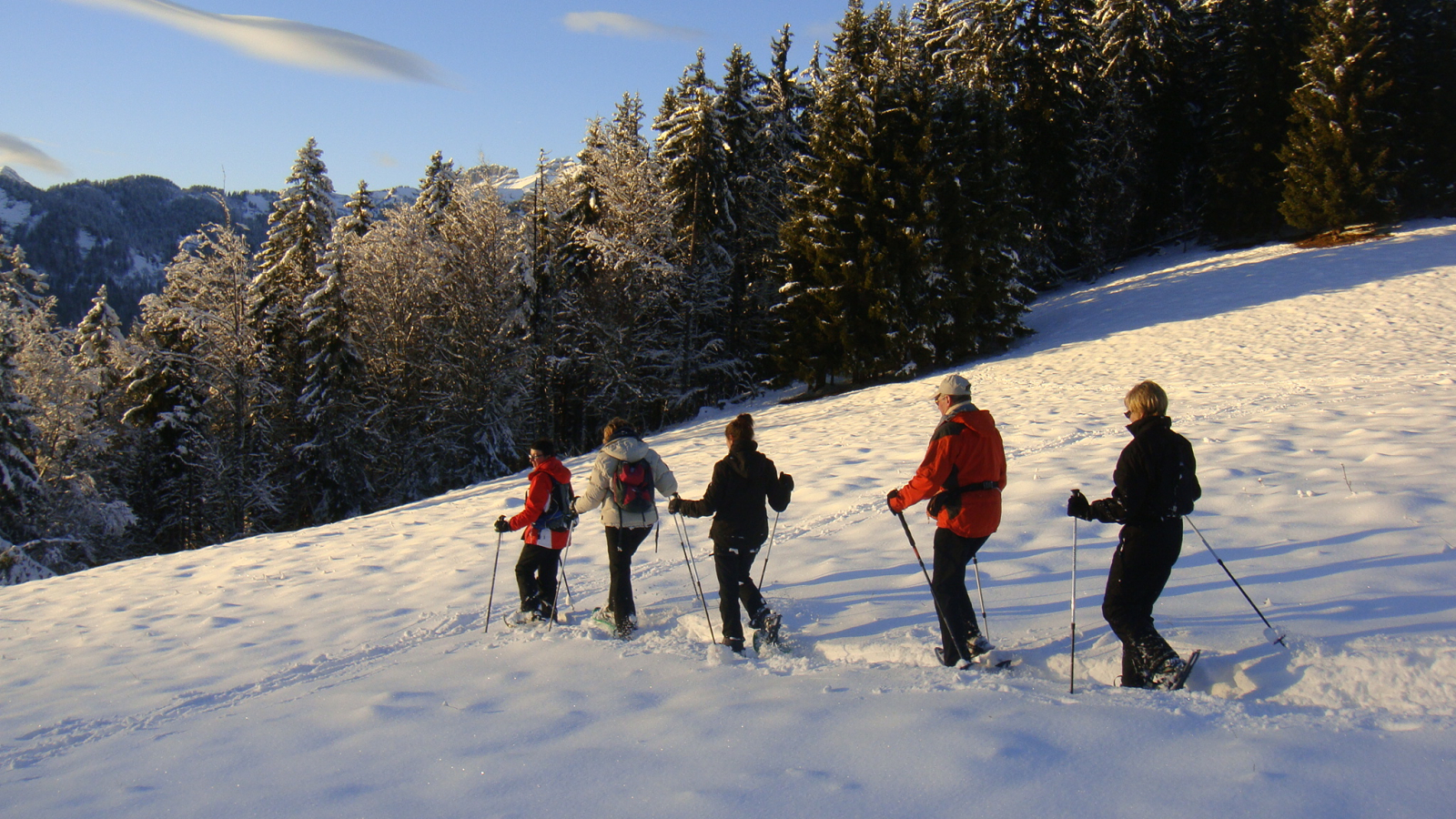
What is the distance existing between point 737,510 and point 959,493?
164 cm

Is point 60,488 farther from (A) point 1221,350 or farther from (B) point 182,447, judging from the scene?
(A) point 1221,350

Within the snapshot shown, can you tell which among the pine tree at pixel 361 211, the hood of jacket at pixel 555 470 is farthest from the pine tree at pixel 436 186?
the hood of jacket at pixel 555 470

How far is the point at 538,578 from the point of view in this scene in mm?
7000

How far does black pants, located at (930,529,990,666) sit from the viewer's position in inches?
201

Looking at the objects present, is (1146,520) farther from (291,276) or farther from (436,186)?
(436,186)

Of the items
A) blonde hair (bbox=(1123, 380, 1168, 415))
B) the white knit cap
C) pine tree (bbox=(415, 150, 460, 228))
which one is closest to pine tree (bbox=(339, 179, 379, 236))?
pine tree (bbox=(415, 150, 460, 228))

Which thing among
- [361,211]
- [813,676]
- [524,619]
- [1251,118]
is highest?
[361,211]

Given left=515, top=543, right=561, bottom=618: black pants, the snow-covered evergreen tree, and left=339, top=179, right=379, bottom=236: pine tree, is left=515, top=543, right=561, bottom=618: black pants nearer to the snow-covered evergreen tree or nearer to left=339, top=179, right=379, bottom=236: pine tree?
the snow-covered evergreen tree

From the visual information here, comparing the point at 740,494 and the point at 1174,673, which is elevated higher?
the point at 740,494

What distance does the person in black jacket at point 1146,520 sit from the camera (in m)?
4.42

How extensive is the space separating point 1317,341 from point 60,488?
3626cm

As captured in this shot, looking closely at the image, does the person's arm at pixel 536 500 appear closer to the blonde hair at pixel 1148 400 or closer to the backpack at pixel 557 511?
the backpack at pixel 557 511

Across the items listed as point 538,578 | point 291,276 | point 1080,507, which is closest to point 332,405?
point 291,276

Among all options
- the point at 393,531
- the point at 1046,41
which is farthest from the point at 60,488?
the point at 1046,41
